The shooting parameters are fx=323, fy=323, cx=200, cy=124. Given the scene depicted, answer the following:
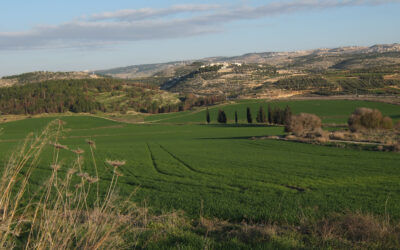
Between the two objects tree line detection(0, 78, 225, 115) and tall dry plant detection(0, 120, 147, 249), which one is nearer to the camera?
tall dry plant detection(0, 120, 147, 249)

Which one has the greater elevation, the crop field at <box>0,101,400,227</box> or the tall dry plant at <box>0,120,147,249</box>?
the tall dry plant at <box>0,120,147,249</box>

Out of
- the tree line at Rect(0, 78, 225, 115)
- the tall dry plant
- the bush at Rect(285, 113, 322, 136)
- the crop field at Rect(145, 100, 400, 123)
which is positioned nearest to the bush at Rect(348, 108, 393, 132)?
the bush at Rect(285, 113, 322, 136)

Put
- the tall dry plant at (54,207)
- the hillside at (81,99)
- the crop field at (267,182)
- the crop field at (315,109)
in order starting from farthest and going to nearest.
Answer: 1. the hillside at (81,99)
2. the crop field at (315,109)
3. the crop field at (267,182)
4. the tall dry plant at (54,207)

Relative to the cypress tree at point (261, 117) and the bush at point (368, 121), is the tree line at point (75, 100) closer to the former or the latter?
the cypress tree at point (261, 117)

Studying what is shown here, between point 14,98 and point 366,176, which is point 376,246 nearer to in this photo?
point 366,176

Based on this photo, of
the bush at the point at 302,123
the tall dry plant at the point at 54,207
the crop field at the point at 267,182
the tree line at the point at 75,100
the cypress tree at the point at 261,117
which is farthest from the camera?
the tree line at the point at 75,100

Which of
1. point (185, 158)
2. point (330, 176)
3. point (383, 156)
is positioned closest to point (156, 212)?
point (330, 176)

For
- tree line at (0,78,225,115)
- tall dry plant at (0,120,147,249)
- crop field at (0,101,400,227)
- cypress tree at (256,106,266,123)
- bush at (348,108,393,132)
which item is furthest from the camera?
tree line at (0,78,225,115)

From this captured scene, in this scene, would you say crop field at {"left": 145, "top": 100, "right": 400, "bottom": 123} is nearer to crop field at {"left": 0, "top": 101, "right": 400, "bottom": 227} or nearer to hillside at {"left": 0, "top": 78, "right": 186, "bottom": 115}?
hillside at {"left": 0, "top": 78, "right": 186, "bottom": 115}

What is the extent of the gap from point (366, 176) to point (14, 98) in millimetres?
165891

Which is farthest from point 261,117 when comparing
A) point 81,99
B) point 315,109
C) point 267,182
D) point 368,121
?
point 81,99

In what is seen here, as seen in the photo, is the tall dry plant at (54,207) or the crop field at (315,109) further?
the crop field at (315,109)

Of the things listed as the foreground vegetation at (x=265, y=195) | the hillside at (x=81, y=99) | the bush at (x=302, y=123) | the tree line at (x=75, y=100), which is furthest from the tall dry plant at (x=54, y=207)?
the hillside at (x=81, y=99)

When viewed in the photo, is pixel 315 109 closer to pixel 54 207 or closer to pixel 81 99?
pixel 81 99
